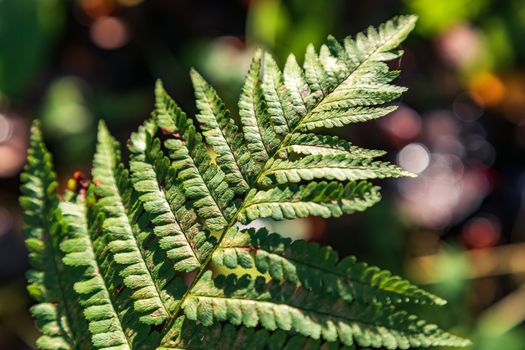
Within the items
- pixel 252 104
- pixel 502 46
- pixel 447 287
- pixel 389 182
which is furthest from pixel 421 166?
pixel 252 104

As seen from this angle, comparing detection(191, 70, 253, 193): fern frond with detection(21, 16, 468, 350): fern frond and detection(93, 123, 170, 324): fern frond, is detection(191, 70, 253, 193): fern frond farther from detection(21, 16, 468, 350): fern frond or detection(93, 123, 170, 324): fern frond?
detection(93, 123, 170, 324): fern frond

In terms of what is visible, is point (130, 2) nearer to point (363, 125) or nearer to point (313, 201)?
point (363, 125)

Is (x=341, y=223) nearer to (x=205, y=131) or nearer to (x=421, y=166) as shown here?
(x=421, y=166)

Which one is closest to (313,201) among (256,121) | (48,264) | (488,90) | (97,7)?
(256,121)

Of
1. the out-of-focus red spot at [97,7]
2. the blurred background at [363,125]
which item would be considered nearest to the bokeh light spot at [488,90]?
the blurred background at [363,125]

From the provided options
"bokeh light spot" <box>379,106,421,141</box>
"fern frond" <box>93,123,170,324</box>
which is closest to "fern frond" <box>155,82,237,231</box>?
"fern frond" <box>93,123,170,324</box>

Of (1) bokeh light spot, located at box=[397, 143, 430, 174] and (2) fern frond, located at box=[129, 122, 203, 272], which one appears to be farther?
(1) bokeh light spot, located at box=[397, 143, 430, 174]
